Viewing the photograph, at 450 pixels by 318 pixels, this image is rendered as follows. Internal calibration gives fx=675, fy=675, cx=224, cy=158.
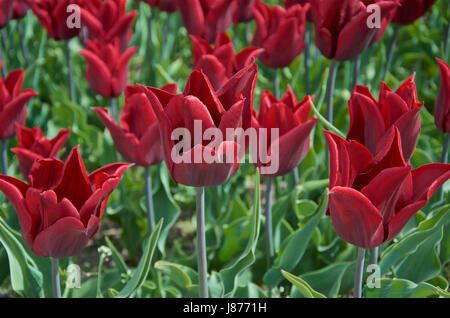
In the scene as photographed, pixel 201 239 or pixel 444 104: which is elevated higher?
pixel 444 104

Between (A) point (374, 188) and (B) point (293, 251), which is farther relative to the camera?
(B) point (293, 251)

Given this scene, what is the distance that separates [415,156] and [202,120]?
1007 millimetres

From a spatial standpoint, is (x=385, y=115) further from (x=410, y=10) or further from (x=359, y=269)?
(x=410, y=10)

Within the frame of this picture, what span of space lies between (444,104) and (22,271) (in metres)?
1.08

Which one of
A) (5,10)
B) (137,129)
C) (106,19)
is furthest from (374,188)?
(5,10)

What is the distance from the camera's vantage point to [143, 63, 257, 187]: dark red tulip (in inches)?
45.0

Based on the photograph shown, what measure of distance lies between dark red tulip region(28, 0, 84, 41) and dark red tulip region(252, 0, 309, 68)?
25.0 inches

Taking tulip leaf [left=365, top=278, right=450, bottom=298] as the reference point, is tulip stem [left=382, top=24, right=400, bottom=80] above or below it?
above

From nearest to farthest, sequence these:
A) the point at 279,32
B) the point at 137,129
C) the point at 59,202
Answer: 1. the point at 59,202
2. the point at 137,129
3. the point at 279,32

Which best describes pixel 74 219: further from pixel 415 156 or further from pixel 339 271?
pixel 415 156

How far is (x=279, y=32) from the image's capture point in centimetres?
196

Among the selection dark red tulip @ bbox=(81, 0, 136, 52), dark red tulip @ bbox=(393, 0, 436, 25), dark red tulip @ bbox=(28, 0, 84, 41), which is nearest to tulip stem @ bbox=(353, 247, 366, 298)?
dark red tulip @ bbox=(393, 0, 436, 25)

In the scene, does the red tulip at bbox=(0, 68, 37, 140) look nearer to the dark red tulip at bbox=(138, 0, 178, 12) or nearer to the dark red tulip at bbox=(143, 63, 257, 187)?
the dark red tulip at bbox=(143, 63, 257, 187)
